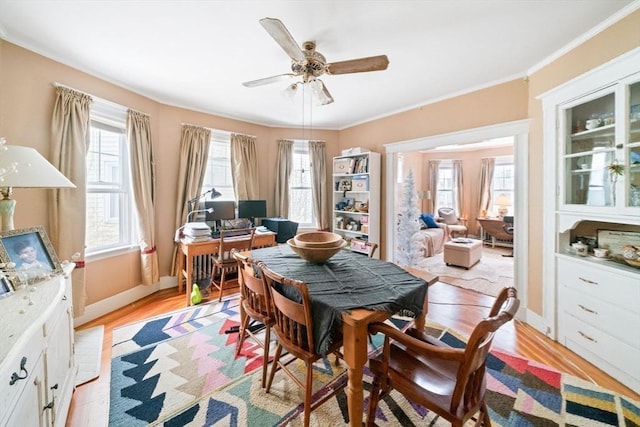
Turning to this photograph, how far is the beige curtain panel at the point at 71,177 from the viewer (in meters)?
2.37

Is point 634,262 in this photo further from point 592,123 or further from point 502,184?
point 502,184

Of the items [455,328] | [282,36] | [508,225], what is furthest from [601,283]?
[508,225]

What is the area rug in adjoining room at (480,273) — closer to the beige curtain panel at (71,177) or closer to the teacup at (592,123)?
the teacup at (592,123)

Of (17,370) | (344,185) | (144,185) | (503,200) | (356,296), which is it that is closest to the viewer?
(17,370)

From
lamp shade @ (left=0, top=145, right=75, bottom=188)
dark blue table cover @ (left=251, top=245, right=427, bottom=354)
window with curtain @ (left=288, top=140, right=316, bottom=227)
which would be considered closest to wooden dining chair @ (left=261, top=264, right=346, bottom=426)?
dark blue table cover @ (left=251, top=245, right=427, bottom=354)

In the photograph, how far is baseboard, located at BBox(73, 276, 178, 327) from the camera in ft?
8.69

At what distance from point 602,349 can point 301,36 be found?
3299 mm

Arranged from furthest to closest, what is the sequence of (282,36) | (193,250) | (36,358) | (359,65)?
(193,250)
(359,65)
(282,36)
(36,358)

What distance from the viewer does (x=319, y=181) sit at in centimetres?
473

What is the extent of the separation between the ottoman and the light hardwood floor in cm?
107

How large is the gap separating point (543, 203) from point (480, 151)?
5.55 meters

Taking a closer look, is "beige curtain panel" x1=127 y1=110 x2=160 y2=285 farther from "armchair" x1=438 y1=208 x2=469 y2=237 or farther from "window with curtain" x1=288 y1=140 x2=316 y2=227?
"armchair" x1=438 y1=208 x2=469 y2=237

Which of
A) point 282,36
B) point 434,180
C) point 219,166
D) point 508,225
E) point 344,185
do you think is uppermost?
point 282,36

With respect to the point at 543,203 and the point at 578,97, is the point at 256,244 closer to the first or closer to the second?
the point at 543,203
